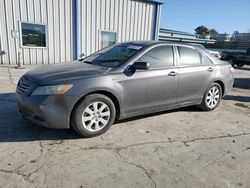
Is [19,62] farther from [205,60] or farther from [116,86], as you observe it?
[205,60]

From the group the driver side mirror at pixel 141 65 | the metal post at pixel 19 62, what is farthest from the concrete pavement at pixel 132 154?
the metal post at pixel 19 62

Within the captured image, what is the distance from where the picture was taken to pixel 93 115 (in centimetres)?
363

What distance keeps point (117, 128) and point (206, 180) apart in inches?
72.3

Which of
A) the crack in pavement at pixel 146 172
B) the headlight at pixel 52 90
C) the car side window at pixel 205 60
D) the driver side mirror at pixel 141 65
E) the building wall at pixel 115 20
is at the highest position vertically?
the building wall at pixel 115 20

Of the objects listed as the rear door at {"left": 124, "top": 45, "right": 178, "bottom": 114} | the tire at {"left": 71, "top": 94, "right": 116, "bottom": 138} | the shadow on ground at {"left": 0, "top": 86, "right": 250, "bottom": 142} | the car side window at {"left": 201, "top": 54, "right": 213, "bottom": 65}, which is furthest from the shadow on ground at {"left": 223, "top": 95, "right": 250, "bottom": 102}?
the tire at {"left": 71, "top": 94, "right": 116, "bottom": 138}

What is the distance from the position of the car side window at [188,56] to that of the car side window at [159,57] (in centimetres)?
26

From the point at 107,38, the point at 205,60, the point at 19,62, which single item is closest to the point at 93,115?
the point at 205,60

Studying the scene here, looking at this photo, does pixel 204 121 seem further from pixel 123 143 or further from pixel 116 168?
pixel 116 168

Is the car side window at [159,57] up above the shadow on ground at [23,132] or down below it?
above

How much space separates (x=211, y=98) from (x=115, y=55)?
2.59 metres

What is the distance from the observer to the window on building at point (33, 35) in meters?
10.6

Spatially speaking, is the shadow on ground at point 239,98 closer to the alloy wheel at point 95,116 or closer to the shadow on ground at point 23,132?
the shadow on ground at point 23,132

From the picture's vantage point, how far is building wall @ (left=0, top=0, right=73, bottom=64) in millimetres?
10062

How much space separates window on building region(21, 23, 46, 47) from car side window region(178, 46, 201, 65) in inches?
334
